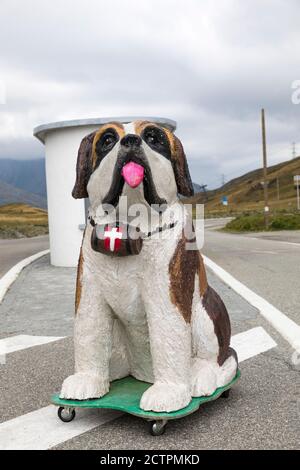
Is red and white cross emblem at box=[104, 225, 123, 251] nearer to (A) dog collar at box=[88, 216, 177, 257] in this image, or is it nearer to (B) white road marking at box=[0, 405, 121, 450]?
(A) dog collar at box=[88, 216, 177, 257]

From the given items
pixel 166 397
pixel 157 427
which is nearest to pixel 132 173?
pixel 166 397

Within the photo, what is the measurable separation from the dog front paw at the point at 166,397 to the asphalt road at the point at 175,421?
0.17m

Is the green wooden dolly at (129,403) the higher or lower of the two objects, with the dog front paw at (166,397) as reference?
lower

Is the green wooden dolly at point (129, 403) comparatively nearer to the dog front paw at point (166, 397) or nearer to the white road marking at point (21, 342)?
the dog front paw at point (166, 397)

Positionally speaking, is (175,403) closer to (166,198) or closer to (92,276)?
(92,276)

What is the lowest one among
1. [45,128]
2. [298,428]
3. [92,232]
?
[298,428]

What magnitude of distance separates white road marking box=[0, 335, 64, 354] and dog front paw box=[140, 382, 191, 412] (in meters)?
2.28

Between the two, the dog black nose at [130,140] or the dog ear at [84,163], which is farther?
the dog ear at [84,163]

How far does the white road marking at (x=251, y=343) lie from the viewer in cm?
464

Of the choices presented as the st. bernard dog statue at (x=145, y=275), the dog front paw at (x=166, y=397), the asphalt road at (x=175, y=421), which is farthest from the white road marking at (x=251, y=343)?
the dog front paw at (x=166, y=397)

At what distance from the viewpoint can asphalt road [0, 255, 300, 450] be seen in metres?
2.91

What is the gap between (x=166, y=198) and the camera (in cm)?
310
